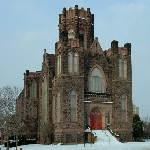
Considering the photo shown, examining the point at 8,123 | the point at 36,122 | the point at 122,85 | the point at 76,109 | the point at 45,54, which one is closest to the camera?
the point at 8,123

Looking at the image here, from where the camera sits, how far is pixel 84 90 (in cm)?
4438

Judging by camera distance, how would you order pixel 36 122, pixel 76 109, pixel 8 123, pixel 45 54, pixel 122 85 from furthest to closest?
1. pixel 36 122
2. pixel 45 54
3. pixel 122 85
4. pixel 76 109
5. pixel 8 123

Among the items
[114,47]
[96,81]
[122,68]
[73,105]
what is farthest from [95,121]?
[114,47]

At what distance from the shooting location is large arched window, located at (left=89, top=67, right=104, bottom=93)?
45.4 m

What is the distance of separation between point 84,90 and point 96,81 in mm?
2577

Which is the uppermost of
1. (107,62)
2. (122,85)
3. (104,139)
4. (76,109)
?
(107,62)

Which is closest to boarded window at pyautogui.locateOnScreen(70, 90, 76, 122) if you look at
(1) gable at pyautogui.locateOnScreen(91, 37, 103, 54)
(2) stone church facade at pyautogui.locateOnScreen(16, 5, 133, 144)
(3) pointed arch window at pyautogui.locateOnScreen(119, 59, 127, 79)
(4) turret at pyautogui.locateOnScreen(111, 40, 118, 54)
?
(2) stone church facade at pyautogui.locateOnScreen(16, 5, 133, 144)

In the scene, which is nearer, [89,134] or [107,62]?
[89,134]

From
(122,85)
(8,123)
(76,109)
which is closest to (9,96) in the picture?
(8,123)

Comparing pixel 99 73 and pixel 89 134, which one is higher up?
pixel 99 73

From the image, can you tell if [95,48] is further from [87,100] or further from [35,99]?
[35,99]

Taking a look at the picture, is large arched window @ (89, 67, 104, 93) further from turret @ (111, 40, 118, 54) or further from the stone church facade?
turret @ (111, 40, 118, 54)

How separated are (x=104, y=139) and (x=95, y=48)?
13.4 meters

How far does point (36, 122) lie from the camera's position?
58781mm
